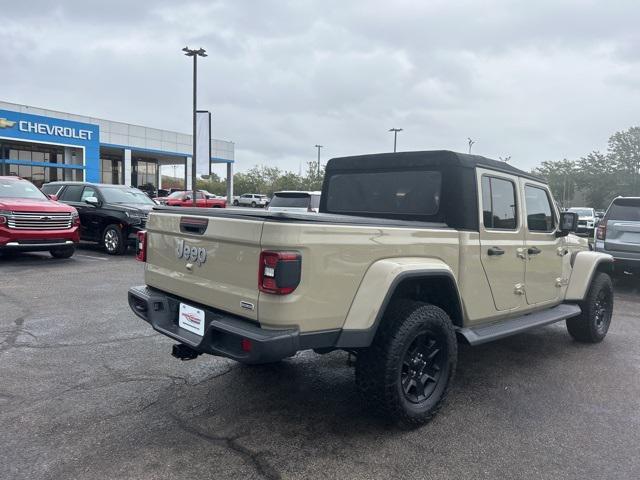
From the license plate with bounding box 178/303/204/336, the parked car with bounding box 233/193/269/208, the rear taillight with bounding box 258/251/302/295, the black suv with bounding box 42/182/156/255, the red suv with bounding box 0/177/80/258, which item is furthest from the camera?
the parked car with bounding box 233/193/269/208

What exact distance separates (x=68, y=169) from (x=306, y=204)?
91.6ft

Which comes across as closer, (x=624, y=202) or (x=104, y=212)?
(x=624, y=202)

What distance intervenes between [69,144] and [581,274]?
34.5 m

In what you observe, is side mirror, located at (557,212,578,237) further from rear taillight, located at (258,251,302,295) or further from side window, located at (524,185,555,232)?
rear taillight, located at (258,251,302,295)

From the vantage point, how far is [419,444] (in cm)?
316

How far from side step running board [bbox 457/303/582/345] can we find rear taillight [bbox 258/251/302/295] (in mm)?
1618

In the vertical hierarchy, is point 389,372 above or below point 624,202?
below

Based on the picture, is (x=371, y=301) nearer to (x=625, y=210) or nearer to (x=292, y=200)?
(x=625, y=210)

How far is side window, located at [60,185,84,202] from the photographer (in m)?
12.7

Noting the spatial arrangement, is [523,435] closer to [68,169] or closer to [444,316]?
[444,316]

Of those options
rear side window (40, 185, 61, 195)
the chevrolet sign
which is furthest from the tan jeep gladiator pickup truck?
the chevrolet sign

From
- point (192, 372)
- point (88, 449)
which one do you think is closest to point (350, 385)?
point (192, 372)

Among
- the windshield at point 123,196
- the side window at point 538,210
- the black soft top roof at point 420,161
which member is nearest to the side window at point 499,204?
the black soft top roof at point 420,161

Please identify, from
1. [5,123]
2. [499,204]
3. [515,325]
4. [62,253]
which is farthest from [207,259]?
[5,123]
